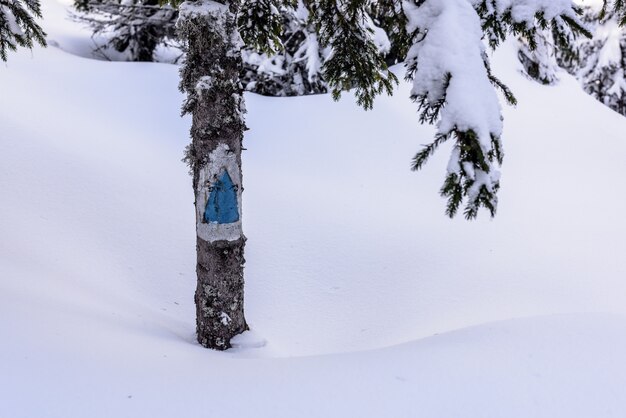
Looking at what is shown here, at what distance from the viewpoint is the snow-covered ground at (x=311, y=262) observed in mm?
2664

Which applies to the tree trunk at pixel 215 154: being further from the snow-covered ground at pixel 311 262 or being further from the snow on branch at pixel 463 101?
the snow on branch at pixel 463 101

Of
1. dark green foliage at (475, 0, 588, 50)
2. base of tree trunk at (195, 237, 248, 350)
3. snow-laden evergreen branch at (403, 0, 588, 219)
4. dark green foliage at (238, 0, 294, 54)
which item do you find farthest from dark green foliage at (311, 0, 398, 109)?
base of tree trunk at (195, 237, 248, 350)

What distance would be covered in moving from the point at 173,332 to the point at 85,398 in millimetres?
1597

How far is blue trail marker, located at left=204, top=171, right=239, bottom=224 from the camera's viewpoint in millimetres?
3646

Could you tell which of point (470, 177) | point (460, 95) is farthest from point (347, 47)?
point (470, 177)

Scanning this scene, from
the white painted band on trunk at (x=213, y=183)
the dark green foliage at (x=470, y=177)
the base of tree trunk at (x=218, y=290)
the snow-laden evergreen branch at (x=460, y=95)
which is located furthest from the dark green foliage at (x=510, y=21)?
the base of tree trunk at (x=218, y=290)

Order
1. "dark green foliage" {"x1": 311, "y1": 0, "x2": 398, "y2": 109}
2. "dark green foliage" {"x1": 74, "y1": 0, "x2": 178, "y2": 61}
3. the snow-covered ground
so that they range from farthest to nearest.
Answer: "dark green foliage" {"x1": 74, "y1": 0, "x2": 178, "y2": 61}
"dark green foliage" {"x1": 311, "y1": 0, "x2": 398, "y2": 109}
the snow-covered ground

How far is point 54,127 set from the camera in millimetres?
7512

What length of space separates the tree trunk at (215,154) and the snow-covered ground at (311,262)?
37 centimetres

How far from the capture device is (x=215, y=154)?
3609mm

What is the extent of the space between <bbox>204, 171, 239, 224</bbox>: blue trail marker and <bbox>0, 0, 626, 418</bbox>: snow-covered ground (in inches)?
36.1

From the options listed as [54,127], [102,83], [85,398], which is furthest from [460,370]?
[102,83]

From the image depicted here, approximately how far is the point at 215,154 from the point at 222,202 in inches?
13.5

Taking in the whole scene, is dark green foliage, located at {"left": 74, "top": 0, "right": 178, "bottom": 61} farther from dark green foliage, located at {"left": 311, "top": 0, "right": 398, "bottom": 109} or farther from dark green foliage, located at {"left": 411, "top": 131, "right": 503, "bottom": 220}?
dark green foliage, located at {"left": 411, "top": 131, "right": 503, "bottom": 220}
